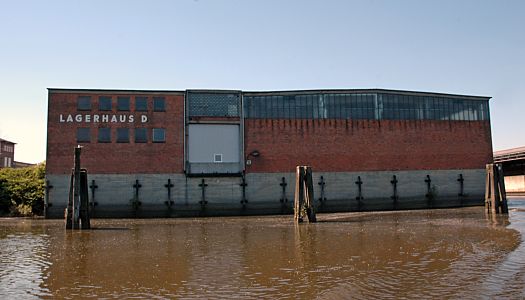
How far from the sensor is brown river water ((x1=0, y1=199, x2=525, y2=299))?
1018 centimetres

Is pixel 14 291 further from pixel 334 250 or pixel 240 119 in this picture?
pixel 240 119

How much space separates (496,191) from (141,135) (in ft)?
87.2

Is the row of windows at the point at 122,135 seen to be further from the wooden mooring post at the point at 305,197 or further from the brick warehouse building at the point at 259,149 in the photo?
the wooden mooring post at the point at 305,197

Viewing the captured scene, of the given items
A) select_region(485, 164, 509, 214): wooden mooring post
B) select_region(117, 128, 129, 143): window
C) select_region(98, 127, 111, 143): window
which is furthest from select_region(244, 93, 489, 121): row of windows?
select_region(98, 127, 111, 143): window

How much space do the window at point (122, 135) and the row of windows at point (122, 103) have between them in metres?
1.68

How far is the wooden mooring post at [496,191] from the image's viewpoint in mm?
31406

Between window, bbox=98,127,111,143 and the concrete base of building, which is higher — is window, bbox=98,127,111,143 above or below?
above

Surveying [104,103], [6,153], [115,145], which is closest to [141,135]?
[115,145]

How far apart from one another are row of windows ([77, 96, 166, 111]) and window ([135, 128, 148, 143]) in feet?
5.56

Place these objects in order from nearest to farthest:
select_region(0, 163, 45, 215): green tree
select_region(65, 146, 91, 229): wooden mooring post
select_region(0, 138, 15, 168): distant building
→ select_region(65, 146, 91, 229): wooden mooring post
select_region(0, 163, 45, 215): green tree
select_region(0, 138, 15, 168): distant building

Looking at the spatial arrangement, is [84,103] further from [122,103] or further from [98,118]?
[122,103]

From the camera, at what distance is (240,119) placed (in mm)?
38062

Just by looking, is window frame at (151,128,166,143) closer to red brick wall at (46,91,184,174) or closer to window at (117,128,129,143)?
red brick wall at (46,91,184,174)

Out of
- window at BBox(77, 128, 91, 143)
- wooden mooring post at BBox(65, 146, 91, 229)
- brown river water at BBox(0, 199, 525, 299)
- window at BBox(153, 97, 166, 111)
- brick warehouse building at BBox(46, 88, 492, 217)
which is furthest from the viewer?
window at BBox(153, 97, 166, 111)
